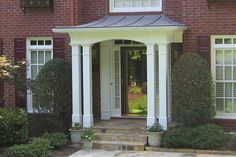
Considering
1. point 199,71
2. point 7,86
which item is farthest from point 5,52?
point 199,71

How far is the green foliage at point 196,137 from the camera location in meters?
12.8

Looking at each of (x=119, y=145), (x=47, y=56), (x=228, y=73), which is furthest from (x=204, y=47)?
(x=47, y=56)

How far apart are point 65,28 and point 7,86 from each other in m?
3.09

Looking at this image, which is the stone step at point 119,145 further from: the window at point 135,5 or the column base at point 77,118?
the window at point 135,5

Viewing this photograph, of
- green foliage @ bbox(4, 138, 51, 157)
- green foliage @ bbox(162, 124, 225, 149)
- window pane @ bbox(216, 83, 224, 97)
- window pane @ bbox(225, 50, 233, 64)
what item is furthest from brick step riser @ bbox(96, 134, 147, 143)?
window pane @ bbox(225, 50, 233, 64)

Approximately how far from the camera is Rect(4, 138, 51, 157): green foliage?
11.2m

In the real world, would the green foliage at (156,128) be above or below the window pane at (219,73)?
below

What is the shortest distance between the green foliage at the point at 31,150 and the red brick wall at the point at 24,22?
13.2 ft

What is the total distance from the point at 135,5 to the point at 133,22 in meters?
1.16

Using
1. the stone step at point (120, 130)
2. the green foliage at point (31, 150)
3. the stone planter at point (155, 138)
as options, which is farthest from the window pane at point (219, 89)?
the green foliage at point (31, 150)

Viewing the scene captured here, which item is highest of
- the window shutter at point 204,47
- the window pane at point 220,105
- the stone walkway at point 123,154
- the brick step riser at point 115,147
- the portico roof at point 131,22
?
the portico roof at point 131,22

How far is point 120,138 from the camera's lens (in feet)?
45.1

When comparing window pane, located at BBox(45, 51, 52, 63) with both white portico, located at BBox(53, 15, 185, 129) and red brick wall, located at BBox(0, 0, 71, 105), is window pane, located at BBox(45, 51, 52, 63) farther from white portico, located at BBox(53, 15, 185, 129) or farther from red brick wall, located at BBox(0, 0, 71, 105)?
white portico, located at BBox(53, 15, 185, 129)

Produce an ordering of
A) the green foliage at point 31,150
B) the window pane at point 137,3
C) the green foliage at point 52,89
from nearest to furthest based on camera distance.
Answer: the green foliage at point 31,150 → the green foliage at point 52,89 → the window pane at point 137,3
